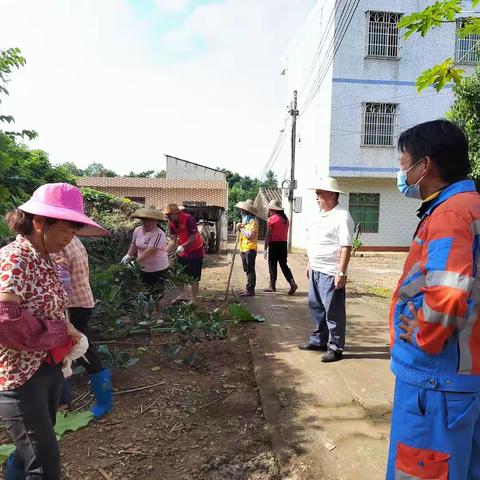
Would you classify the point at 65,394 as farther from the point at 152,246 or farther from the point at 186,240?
the point at 186,240

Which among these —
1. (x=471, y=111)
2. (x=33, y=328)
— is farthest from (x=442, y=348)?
(x=471, y=111)

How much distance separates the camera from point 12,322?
5.66 ft

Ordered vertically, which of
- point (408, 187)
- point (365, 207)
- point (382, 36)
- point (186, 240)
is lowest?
point (186, 240)

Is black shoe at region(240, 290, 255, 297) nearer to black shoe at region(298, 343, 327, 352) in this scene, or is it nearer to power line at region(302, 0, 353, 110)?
black shoe at region(298, 343, 327, 352)

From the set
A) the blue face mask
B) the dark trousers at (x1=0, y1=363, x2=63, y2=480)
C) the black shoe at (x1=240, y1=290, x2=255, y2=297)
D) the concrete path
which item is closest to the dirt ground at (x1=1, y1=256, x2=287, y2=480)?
the concrete path

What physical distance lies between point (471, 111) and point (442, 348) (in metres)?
11.1

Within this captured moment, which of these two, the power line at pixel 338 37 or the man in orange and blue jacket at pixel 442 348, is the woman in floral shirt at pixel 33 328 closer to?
the man in orange and blue jacket at pixel 442 348

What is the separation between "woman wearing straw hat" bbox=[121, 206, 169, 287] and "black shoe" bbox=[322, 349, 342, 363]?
2311 millimetres

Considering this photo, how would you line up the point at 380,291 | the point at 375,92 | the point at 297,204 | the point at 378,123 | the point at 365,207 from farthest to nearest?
1. the point at 297,204
2. the point at 365,207
3. the point at 378,123
4. the point at 375,92
5. the point at 380,291

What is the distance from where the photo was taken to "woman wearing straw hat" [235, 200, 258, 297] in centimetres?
763

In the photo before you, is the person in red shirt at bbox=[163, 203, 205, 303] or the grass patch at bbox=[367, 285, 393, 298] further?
the grass patch at bbox=[367, 285, 393, 298]

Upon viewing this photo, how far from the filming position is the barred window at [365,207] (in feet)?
59.6

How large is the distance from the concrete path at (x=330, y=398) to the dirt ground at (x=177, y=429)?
201 millimetres

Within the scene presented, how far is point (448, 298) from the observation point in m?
1.59
